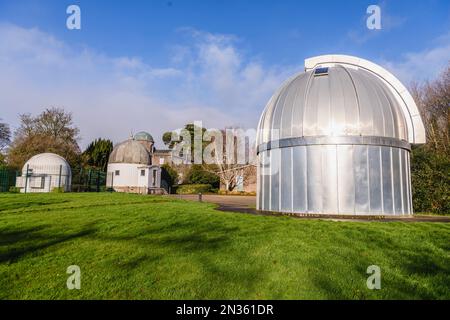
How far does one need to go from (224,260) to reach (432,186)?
36.6 ft

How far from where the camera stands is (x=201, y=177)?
1683 inches

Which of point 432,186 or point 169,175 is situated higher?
point 169,175

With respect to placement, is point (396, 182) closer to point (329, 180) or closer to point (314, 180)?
point (329, 180)

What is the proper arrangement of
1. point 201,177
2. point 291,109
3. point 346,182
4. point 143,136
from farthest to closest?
1. point 143,136
2. point 201,177
3. point 291,109
4. point 346,182

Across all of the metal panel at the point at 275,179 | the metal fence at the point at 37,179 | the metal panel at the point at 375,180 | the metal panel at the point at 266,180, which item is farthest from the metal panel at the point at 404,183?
the metal fence at the point at 37,179

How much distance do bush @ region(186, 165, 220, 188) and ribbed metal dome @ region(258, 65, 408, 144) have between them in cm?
3228

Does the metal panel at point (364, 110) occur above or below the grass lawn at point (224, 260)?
above

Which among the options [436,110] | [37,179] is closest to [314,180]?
[436,110]

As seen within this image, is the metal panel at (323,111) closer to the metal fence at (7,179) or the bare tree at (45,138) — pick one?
the metal fence at (7,179)

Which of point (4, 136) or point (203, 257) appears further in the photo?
point (4, 136)

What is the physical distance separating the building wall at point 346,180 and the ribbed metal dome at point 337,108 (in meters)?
0.58

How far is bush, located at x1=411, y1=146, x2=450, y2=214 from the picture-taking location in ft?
37.6

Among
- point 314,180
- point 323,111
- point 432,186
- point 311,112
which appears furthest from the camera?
point 432,186

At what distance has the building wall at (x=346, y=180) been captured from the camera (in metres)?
8.80
